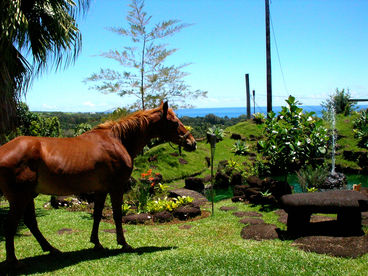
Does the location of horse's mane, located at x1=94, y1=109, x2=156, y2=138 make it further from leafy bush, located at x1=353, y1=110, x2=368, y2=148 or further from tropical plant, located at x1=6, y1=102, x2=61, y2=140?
leafy bush, located at x1=353, y1=110, x2=368, y2=148

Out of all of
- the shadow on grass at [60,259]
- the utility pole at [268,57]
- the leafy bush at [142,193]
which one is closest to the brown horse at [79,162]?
the shadow on grass at [60,259]

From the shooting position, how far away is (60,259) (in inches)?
203

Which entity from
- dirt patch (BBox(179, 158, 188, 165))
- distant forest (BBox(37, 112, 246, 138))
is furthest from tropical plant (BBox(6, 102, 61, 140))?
dirt patch (BBox(179, 158, 188, 165))

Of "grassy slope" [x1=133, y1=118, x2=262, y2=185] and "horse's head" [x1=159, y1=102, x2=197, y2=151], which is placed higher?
"horse's head" [x1=159, y1=102, x2=197, y2=151]

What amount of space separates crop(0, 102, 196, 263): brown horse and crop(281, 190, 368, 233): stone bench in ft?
8.67

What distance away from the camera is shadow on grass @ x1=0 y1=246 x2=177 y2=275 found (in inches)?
183

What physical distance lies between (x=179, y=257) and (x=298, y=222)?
115 inches

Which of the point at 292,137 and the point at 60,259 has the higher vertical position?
the point at 292,137

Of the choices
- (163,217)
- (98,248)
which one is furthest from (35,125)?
(98,248)

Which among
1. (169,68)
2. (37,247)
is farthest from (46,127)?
(37,247)

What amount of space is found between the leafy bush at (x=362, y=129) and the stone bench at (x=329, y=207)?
13.2 meters

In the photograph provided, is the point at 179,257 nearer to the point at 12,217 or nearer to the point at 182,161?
the point at 12,217

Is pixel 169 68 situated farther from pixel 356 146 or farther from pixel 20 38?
pixel 356 146

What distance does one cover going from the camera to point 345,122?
22.9 metres
